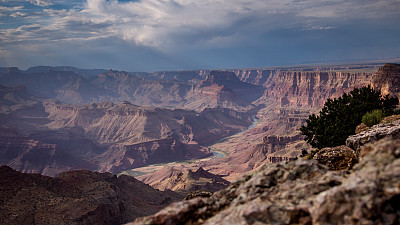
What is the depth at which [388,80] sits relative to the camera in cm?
8800

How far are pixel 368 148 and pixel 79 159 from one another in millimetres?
158470

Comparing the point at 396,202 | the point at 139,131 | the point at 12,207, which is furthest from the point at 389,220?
the point at 139,131

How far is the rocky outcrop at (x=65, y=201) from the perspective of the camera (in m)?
37.1

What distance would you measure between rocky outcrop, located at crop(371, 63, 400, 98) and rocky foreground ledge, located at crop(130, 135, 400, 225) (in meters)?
92.0

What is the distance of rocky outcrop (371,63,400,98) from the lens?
278 ft

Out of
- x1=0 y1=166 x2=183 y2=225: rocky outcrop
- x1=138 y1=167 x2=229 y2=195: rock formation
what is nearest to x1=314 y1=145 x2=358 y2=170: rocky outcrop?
x1=0 y1=166 x2=183 y2=225: rocky outcrop

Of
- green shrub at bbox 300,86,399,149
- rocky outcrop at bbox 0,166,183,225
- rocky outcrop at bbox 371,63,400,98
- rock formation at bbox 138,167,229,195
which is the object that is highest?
rocky outcrop at bbox 371,63,400,98

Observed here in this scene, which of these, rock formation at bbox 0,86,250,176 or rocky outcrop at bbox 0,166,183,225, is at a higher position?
rocky outcrop at bbox 0,166,183,225

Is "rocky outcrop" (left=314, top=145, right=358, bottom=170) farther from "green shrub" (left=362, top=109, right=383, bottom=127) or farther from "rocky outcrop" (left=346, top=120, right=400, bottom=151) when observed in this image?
"green shrub" (left=362, top=109, right=383, bottom=127)

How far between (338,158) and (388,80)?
9260cm

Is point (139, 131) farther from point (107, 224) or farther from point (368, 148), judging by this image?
point (368, 148)

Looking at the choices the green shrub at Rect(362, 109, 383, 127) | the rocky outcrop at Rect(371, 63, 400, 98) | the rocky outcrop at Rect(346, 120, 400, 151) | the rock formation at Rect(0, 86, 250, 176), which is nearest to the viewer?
the rocky outcrop at Rect(346, 120, 400, 151)

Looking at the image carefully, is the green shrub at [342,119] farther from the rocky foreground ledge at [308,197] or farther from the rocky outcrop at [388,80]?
the rocky outcrop at [388,80]

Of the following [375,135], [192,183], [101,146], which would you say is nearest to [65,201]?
[375,135]
